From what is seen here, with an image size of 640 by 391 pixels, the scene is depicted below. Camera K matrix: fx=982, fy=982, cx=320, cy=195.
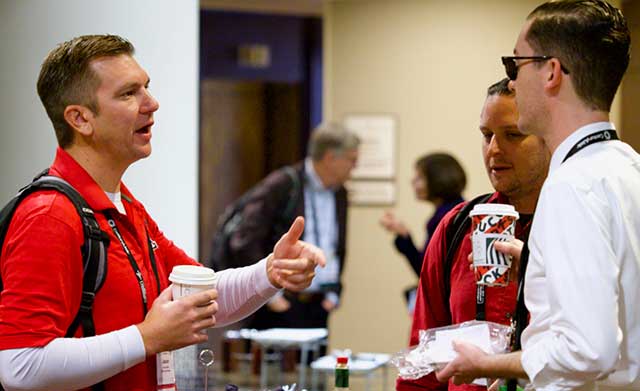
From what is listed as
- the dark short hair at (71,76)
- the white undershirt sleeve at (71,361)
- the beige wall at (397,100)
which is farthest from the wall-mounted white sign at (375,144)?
the white undershirt sleeve at (71,361)

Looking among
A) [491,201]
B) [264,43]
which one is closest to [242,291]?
[491,201]

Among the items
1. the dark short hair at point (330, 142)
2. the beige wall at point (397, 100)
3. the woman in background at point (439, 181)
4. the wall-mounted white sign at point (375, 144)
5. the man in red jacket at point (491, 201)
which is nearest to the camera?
the man in red jacket at point (491, 201)

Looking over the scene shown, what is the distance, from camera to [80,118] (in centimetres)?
240

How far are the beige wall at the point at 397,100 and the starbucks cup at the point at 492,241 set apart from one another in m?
5.81

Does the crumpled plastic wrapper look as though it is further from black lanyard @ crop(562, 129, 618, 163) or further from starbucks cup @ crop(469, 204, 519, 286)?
black lanyard @ crop(562, 129, 618, 163)

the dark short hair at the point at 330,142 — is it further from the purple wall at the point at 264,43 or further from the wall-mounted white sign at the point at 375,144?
the purple wall at the point at 264,43

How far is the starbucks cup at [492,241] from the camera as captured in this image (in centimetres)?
216

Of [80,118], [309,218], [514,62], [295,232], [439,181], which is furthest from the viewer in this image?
[309,218]

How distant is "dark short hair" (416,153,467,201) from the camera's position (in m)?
5.94

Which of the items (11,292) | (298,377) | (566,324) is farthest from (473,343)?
(298,377)

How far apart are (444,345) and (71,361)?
80 cm

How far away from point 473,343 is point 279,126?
28.3 feet

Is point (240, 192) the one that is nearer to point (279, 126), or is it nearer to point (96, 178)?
point (279, 126)

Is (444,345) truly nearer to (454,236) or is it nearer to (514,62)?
(454,236)
